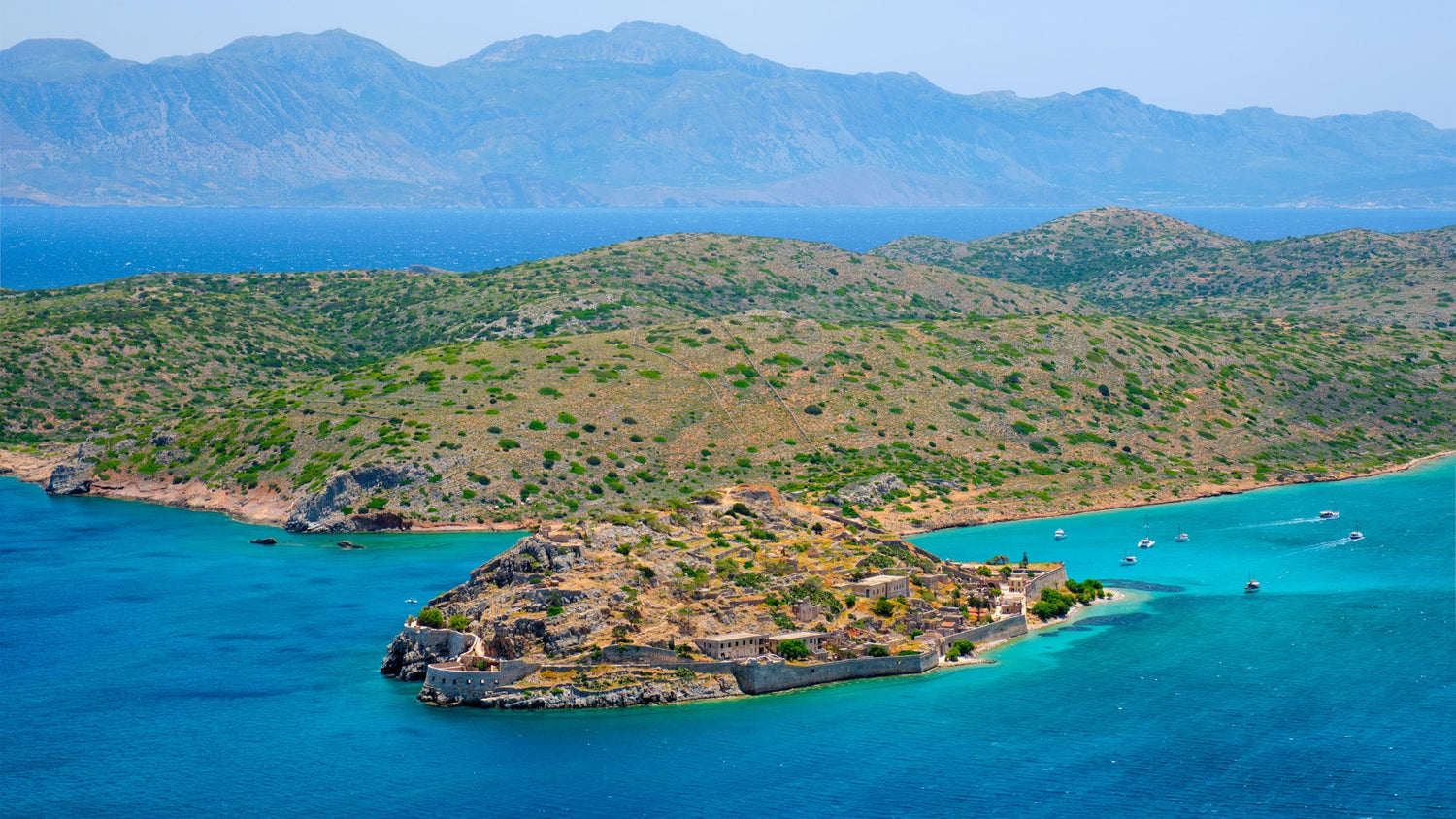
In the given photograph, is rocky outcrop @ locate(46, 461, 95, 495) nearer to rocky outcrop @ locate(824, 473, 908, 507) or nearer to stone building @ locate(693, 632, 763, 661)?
rocky outcrop @ locate(824, 473, 908, 507)

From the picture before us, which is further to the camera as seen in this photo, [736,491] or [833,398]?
[833,398]

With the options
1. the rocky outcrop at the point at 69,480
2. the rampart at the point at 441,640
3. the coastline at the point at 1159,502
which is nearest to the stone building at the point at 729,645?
the rampart at the point at 441,640

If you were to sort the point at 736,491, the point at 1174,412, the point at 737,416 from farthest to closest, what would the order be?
1. the point at 1174,412
2. the point at 737,416
3. the point at 736,491

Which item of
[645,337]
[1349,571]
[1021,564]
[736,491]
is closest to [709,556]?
[736,491]

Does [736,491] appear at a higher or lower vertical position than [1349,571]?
higher

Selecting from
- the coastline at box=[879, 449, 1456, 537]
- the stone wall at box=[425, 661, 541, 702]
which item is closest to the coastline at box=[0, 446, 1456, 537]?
the coastline at box=[879, 449, 1456, 537]

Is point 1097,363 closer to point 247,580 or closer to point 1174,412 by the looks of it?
point 1174,412

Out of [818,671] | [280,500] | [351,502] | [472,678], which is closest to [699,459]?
[351,502]

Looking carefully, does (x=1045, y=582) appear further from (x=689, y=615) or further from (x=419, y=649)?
(x=419, y=649)

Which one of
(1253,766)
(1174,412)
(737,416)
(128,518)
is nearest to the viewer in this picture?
(1253,766)
